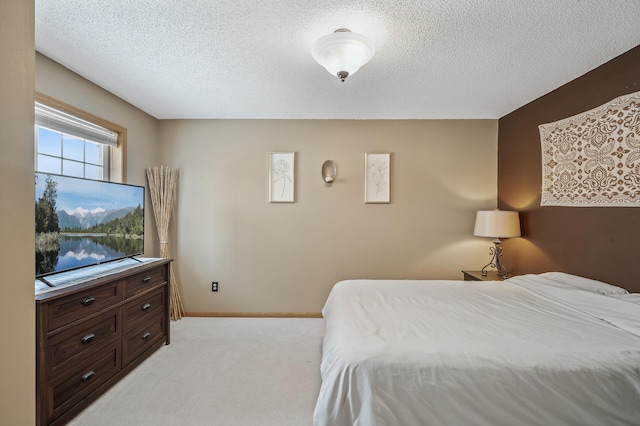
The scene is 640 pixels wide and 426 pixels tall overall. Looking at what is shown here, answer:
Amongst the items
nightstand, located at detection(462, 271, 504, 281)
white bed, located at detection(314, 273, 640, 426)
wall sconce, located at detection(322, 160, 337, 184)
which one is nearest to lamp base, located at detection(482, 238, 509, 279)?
nightstand, located at detection(462, 271, 504, 281)

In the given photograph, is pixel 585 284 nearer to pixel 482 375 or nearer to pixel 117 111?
pixel 482 375

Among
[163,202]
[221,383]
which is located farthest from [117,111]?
[221,383]

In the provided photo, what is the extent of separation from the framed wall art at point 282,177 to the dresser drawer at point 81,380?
2.11 m

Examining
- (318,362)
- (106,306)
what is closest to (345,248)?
(318,362)

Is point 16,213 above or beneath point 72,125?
beneath

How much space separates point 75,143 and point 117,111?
0.56 meters

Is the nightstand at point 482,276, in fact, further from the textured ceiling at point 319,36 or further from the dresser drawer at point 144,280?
the dresser drawer at point 144,280

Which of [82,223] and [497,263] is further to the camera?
[497,263]

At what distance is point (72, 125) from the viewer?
239 cm

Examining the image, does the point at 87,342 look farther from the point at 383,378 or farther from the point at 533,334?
the point at 533,334

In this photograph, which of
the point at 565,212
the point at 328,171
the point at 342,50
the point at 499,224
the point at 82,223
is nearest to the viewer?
the point at 342,50

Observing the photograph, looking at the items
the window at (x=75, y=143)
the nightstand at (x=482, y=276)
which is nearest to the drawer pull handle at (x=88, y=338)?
the window at (x=75, y=143)

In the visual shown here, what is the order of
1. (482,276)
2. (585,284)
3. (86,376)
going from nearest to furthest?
(86,376) < (585,284) < (482,276)

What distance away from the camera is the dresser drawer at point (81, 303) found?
1.63m
